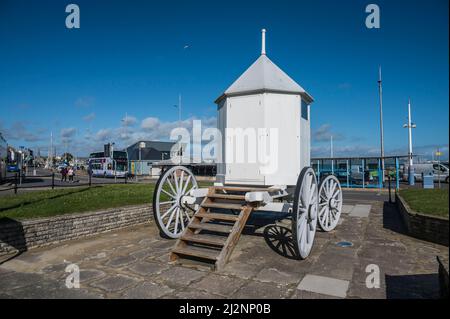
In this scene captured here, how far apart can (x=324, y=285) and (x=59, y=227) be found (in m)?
5.55

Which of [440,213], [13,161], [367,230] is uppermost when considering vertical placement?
[13,161]

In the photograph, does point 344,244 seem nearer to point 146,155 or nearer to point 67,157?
point 146,155

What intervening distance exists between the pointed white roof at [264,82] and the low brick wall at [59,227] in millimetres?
4117

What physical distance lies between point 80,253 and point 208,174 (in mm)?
34290

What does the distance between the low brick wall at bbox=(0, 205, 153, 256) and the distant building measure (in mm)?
40252

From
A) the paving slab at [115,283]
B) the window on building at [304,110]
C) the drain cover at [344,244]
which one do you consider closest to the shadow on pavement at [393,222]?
the drain cover at [344,244]

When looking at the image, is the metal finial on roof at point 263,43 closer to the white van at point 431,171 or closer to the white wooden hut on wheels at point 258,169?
the white wooden hut on wheels at point 258,169

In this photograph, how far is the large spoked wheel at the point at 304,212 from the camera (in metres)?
4.89

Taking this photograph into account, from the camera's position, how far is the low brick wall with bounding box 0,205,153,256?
18.3 feet

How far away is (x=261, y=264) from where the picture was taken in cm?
511

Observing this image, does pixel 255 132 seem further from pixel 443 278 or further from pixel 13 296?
pixel 13 296

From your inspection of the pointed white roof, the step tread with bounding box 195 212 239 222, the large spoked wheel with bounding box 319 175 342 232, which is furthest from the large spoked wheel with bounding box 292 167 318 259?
the pointed white roof

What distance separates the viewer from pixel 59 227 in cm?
640

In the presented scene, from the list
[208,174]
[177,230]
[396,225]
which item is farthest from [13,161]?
[396,225]
